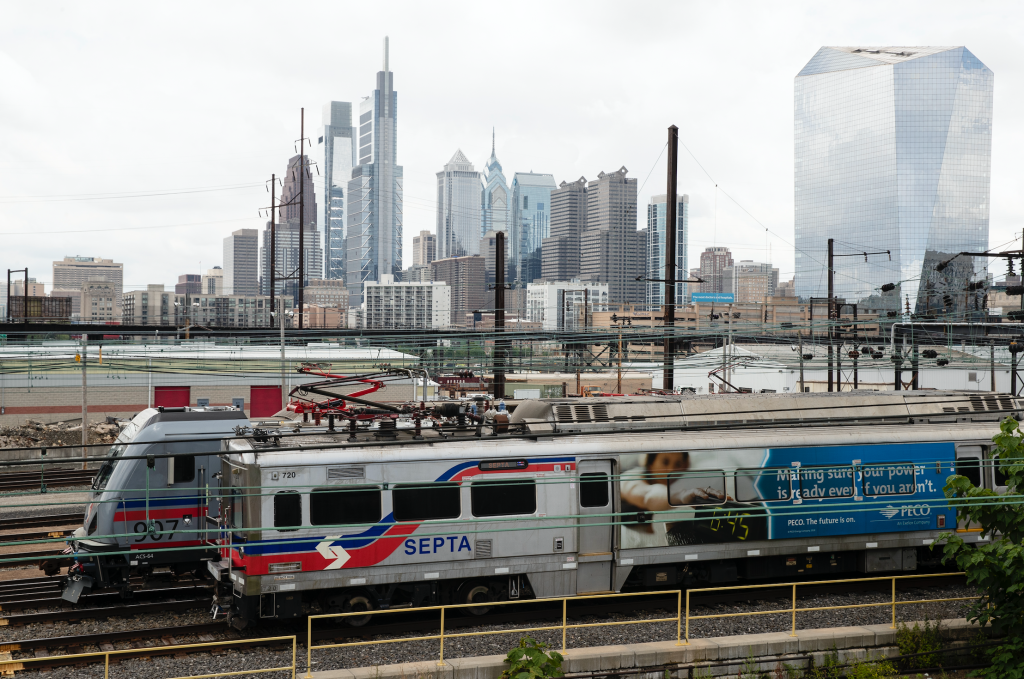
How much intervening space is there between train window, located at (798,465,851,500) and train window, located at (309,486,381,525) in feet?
26.5

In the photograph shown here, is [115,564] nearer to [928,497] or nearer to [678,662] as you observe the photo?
[678,662]

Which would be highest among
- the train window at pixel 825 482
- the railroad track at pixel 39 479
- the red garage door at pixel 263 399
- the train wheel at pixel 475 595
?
the train window at pixel 825 482

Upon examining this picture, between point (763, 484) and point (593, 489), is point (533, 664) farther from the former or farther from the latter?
point (763, 484)

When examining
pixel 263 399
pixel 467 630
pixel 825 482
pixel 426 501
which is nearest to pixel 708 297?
pixel 263 399

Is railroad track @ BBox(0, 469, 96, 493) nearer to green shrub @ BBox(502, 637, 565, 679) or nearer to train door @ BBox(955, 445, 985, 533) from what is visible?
green shrub @ BBox(502, 637, 565, 679)

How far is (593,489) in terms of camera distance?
47.8ft

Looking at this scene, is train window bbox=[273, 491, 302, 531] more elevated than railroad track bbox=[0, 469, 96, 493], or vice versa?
train window bbox=[273, 491, 302, 531]

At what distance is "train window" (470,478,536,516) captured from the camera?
14.0 metres

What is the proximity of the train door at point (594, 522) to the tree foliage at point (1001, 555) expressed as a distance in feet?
17.6

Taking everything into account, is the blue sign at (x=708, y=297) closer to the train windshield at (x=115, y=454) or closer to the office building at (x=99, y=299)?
the train windshield at (x=115, y=454)

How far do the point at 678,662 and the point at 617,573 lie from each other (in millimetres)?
2657

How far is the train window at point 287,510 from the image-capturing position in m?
13.0

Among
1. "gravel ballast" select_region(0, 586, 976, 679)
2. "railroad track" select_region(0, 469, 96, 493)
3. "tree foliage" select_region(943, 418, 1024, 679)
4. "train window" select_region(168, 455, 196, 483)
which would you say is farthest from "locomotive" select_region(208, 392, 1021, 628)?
"railroad track" select_region(0, 469, 96, 493)

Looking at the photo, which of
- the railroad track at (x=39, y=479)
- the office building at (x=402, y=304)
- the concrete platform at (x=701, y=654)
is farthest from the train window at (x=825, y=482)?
the office building at (x=402, y=304)
